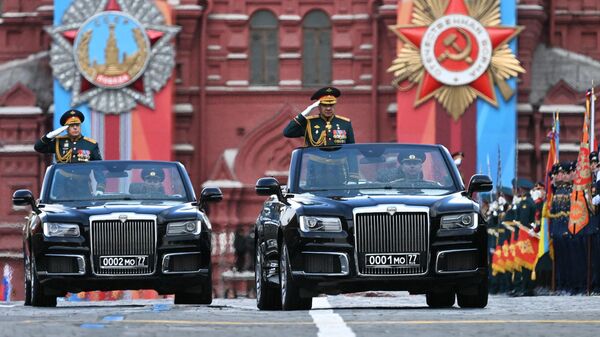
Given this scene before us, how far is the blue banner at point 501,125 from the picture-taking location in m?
43.8

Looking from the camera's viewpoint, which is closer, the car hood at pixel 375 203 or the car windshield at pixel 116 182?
the car hood at pixel 375 203

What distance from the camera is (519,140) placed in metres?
45.8

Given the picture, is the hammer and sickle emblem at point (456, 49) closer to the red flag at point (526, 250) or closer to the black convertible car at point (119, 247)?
the red flag at point (526, 250)

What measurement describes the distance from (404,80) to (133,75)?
6019mm

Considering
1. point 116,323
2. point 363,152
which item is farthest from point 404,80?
point 116,323

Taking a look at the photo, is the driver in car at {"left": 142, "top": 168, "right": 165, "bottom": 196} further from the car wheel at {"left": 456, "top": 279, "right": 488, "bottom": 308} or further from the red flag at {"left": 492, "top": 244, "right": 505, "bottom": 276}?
the red flag at {"left": 492, "top": 244, "right": 505, "bottom": 276}

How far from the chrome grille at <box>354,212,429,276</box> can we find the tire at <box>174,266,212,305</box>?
3.07 m

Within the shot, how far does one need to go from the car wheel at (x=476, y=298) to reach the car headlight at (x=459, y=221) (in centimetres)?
50

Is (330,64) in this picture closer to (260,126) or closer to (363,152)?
(260,126)

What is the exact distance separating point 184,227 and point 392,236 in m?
2.98

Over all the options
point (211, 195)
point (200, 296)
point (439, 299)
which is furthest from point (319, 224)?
point (200, 296)

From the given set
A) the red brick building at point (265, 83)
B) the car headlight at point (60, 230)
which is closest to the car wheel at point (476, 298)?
the car headlight at point (60, 230)

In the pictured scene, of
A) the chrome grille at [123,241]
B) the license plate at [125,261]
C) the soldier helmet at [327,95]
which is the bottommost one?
the license plate at [125,261]

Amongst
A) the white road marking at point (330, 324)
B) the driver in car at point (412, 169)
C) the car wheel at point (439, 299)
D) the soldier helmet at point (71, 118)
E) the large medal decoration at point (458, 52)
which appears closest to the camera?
the white road marking at point (330, 324)
